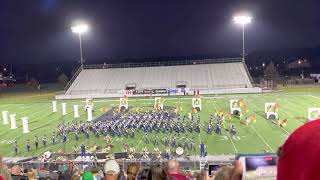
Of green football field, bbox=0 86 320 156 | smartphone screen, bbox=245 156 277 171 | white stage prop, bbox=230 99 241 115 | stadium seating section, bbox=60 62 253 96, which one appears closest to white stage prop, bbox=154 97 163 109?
green football field, bbox=0 86 320 156

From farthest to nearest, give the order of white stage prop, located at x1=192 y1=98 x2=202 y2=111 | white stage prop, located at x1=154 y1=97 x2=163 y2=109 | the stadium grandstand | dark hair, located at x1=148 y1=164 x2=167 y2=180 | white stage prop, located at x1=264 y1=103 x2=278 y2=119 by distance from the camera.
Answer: the stadium grandstand → white stage prop, located at x1=154 y1=97 x2=163 y2=109 → white stage prop, located at x1=192 y1=98 x2=202 y2=111 → white stage prop, located at x1=264 y1=103 x2=278 y2=119 → dark hair, located at x1=148 y1=164 x2=167 y2=180

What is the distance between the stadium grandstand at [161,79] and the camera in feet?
151

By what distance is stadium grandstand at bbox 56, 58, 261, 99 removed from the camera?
151 ft

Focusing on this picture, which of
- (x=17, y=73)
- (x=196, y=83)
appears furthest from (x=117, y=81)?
(x=17, y=73)

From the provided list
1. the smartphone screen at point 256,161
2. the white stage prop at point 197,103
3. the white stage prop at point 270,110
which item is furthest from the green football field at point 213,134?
the smartphone screen at point 256,161

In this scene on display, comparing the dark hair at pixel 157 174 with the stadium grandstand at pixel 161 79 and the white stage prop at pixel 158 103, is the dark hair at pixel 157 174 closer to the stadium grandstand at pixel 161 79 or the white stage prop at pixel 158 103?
the white stage prop at pixel 158 103

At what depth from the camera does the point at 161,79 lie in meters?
53.0

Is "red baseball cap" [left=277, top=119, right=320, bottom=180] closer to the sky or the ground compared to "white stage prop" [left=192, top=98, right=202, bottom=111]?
closer to the sky

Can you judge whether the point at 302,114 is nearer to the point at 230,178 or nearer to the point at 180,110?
the point at 180,110

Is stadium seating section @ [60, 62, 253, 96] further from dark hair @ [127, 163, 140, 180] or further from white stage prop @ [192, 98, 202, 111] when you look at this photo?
dark hair @ [127, 163, 140, 180]

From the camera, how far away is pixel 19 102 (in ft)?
136

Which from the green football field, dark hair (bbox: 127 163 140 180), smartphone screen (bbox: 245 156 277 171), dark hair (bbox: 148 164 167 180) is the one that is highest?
dark hair (bbox: 148 164 167 180)

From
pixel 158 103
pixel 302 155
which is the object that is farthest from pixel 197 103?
pixel 302 155

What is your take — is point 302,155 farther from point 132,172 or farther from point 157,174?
point 132,172
